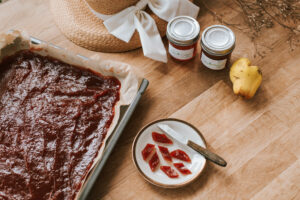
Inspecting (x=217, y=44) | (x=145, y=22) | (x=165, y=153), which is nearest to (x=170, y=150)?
(x=165, y=153)

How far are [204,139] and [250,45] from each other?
20.3 inches

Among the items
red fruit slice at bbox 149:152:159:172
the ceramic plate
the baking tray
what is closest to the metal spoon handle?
the ceramic plate

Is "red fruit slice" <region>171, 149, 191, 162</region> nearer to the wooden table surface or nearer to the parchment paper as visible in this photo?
the wooden table surface

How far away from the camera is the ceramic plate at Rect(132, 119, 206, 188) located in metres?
1.08

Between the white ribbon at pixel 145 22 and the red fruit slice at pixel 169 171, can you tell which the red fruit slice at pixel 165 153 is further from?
the white ribbon at pixel 145 22

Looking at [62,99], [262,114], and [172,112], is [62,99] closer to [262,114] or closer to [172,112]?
[172,112]

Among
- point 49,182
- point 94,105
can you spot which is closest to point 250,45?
point 94,105

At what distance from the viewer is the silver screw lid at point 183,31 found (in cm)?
121

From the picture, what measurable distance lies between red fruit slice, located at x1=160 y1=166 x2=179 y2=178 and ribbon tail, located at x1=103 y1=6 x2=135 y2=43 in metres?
0.56

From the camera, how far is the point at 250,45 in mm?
1384

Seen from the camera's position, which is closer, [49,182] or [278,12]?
[49,182]

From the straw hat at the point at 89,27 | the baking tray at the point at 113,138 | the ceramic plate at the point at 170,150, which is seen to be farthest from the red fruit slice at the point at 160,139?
the straw hat at the point at 89,27

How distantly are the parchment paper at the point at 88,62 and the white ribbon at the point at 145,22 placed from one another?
0.53 feet

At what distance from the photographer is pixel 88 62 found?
49.1 inches
